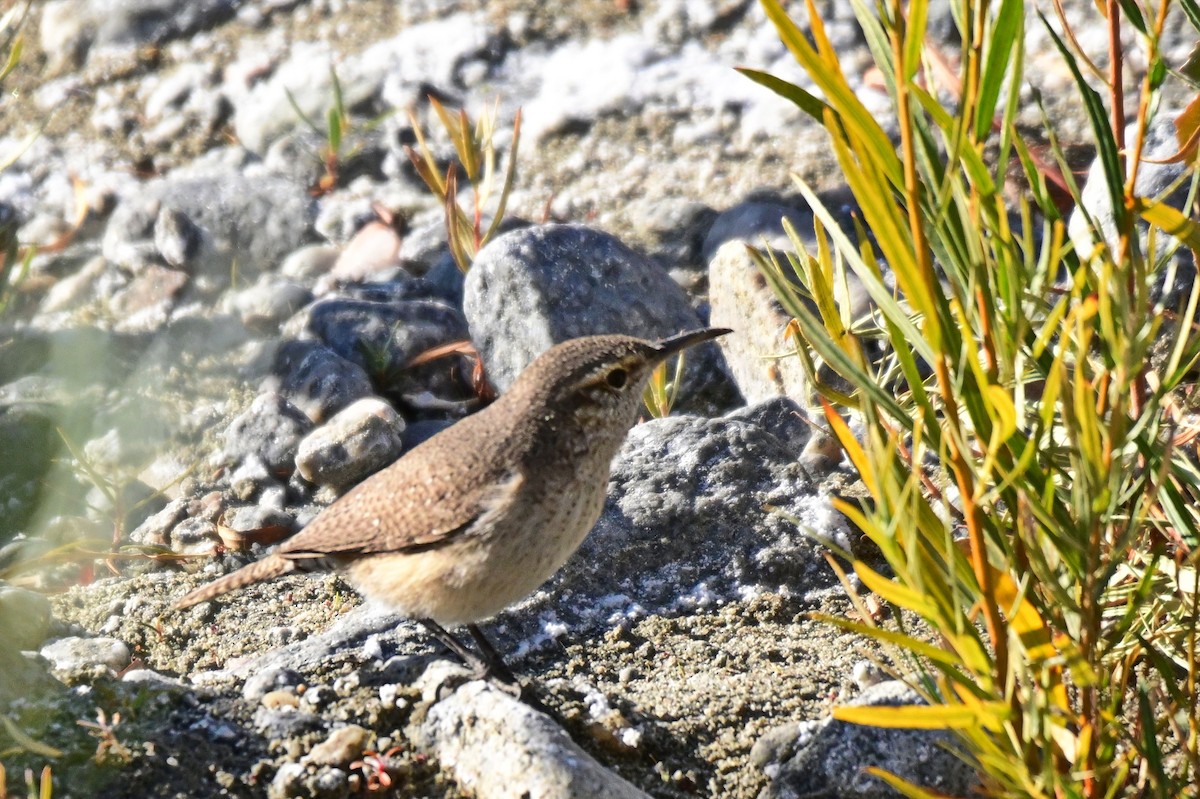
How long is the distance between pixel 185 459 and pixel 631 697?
281 centimetres

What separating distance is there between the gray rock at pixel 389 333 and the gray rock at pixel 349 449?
1.77ft

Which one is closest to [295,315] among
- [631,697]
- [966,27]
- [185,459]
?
[185,459]

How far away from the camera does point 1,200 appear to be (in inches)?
288

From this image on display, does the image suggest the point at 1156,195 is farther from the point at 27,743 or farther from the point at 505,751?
the point at 27,743

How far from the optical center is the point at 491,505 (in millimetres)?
3902

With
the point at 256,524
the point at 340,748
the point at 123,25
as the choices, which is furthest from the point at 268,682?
the point at 123,25

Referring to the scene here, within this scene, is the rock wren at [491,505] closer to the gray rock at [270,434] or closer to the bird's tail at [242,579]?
the bird's tail at [242,579]

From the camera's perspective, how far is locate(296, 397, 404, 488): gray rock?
5.08 metres

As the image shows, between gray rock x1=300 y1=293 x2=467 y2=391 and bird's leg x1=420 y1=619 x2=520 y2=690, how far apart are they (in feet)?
5.97

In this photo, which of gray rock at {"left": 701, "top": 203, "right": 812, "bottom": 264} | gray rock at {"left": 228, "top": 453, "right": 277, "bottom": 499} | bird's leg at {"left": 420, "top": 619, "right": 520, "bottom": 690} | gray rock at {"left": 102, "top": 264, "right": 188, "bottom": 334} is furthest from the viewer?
gray rock at {"left": 102, "top": 264, "right": 188, "bottom": 334}

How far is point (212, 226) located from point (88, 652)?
337 centimetres

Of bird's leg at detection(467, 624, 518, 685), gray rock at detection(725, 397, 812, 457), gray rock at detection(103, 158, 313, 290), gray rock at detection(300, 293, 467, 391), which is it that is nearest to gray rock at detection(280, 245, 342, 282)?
gray rock at detection(103, 158, 313, 290)

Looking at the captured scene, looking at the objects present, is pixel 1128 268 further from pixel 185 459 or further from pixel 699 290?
pixel 185 459

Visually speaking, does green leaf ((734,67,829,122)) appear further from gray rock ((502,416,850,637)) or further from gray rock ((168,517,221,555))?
gray rock ((168,517,221,555))
